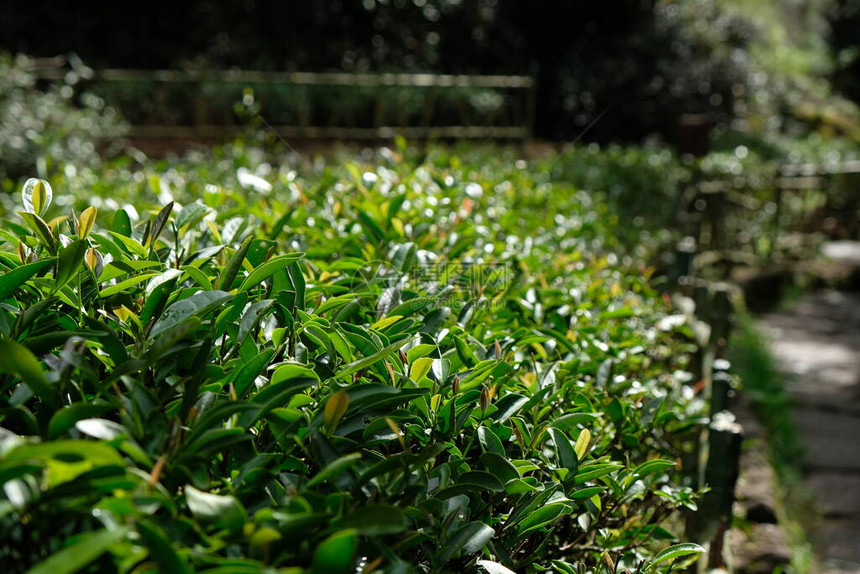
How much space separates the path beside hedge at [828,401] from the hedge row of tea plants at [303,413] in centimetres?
244

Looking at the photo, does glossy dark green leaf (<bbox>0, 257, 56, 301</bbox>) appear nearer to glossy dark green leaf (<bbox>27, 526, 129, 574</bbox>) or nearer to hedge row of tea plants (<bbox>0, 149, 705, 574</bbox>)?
hedge row of tea plants (<bbox>0, 149, 705, 574</bbox>)

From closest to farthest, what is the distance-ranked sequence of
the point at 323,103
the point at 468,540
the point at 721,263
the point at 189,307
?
1. the point at 468,540
2. the point at 189,307
3. the point at 721,263
4. the point at 323,103

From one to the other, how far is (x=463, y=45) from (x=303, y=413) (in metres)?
14.2

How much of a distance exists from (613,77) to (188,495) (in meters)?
14.4

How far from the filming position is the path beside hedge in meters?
3.91

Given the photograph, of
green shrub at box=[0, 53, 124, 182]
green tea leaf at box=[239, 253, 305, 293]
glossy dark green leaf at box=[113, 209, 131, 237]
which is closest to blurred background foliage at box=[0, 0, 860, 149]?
green shrub at box=[0, 53, 124, 182]

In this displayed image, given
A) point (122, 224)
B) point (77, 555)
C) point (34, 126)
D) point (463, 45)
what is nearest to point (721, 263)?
point (34, 126)

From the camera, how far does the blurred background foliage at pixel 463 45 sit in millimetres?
13477

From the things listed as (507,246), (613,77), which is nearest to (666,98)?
(613,77)

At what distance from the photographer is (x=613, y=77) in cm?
1416

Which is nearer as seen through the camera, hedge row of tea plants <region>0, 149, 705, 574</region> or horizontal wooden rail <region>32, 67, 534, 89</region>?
hedge row of tea plants <region>0, 149, 705, 574</region>

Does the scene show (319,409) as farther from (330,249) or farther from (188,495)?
(330,249)

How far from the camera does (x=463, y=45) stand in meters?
14.5

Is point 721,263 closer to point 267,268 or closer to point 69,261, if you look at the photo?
point 267,268
